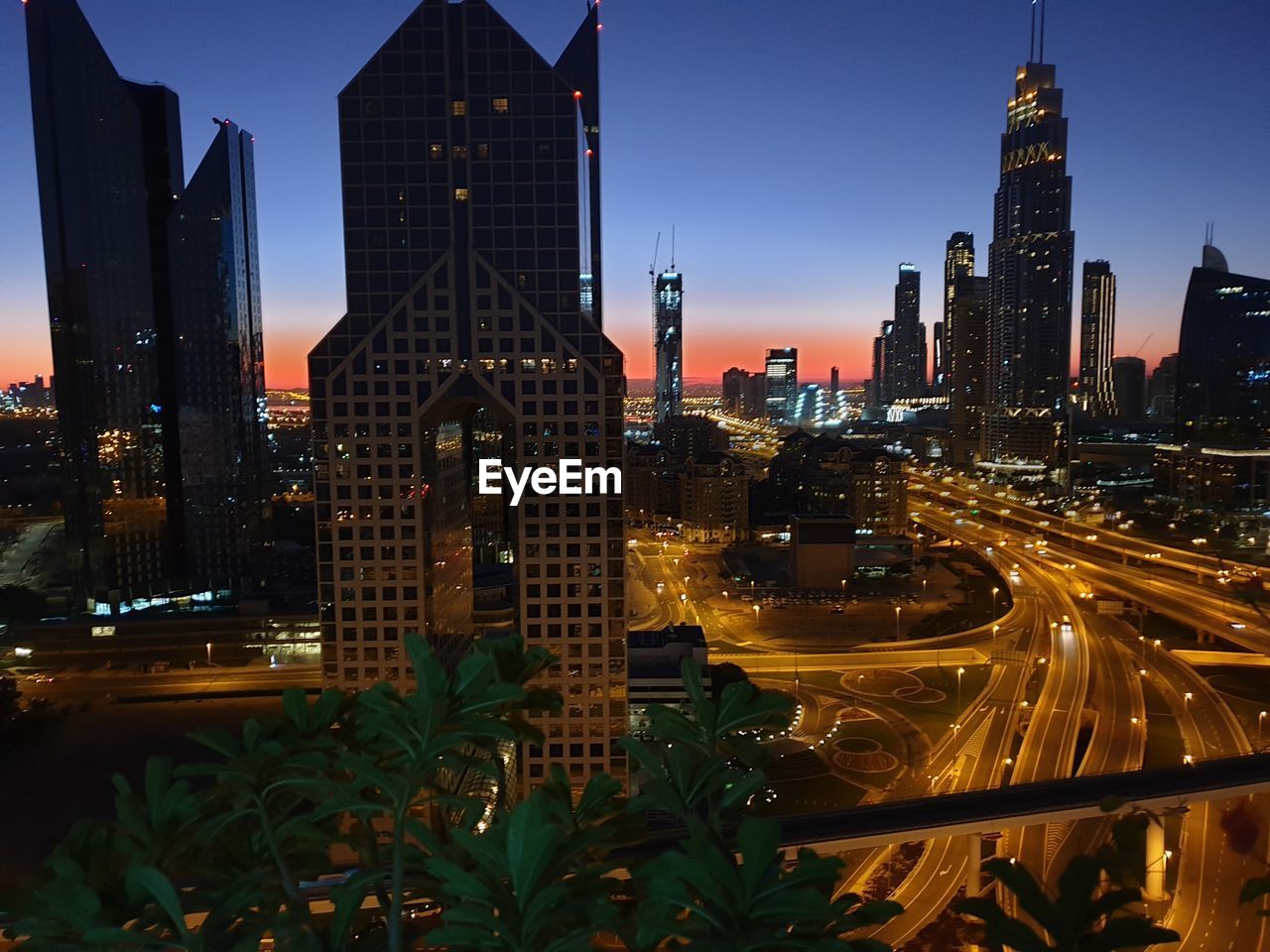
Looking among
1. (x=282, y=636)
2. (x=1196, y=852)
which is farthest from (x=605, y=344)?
(x=282, y=636)

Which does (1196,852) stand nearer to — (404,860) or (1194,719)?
(1194,719)

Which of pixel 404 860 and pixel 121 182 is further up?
pixel 121 182

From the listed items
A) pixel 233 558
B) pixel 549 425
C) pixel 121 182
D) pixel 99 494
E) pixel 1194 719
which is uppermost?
pixel 121 182

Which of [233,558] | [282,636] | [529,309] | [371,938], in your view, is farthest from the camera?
[233,558]

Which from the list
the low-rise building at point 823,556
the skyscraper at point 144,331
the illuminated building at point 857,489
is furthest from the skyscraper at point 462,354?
the illuminated building at point 857,489

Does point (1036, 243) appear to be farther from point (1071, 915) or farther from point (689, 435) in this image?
point (1071, 915)

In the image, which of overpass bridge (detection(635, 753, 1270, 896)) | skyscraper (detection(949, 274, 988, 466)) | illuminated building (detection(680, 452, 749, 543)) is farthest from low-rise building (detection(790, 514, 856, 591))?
skyscraper (detection(949, 274, 988, 466))

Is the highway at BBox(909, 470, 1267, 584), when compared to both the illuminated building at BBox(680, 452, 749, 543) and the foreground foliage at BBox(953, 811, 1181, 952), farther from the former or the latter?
the foreground foliage at BBox(953, 811, 1181, 952)
